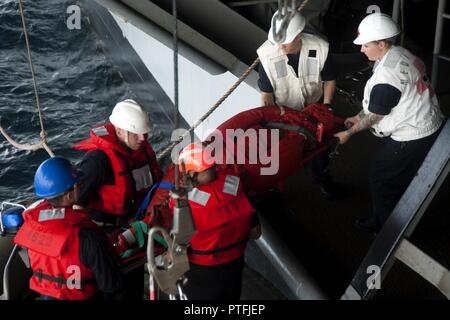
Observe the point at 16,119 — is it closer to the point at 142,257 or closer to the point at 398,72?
the point at 142,257

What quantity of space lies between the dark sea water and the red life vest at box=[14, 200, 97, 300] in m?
5.27

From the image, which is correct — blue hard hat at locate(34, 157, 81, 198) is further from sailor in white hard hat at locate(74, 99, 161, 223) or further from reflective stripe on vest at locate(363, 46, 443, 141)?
reflective stripe on vest at locate(363, 46, 443, 141)

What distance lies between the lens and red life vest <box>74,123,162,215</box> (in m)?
3.61

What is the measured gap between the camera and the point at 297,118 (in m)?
3.97

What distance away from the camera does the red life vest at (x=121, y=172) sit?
3.61 meters

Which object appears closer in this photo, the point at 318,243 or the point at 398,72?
the point at 398,72

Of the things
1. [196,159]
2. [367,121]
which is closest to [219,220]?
[196,159]

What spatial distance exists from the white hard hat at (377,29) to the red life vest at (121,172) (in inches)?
61.9

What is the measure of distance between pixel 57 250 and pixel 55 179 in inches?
14.8

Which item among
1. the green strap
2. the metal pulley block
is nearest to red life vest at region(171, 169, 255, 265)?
the green strap

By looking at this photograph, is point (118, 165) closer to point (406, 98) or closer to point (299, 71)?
point (299, 71)

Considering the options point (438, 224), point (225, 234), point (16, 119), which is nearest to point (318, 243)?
point (438, 224)

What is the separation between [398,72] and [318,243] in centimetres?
150

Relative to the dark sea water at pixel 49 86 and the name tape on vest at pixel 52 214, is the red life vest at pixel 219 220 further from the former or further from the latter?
the dark sea water at pixel 49 86
